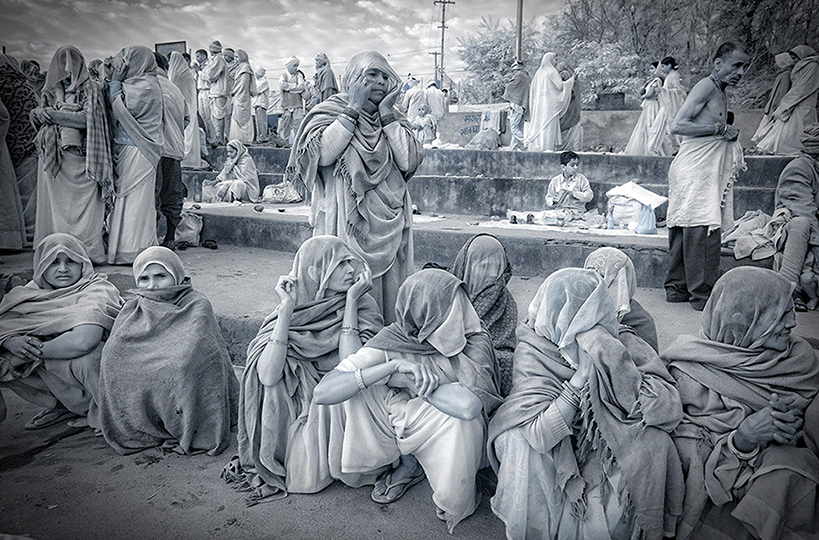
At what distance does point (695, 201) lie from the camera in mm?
4062

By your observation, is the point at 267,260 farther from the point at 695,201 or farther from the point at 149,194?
the point at 695,201

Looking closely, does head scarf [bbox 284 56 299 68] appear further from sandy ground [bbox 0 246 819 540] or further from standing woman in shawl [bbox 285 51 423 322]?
sandy ground [bbox 0 246 819 540]

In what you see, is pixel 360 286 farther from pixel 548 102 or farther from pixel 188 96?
pixel 188 96

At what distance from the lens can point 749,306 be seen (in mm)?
1943

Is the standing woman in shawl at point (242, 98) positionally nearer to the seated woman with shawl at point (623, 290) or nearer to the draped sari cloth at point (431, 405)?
the seated woman with shawl at point (623, 290)

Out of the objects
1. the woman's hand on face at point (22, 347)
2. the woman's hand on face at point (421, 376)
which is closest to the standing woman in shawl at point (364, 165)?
the woman's hand on face at point (421, 376)

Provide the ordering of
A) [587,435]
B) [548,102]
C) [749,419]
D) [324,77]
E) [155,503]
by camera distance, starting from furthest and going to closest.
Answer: [324,77] < [548,102] < [155,503] < [587,435] < [749,419]

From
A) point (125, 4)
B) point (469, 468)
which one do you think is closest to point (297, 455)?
point (469, 468)

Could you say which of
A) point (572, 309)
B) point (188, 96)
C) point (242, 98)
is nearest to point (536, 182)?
point (572, 309)

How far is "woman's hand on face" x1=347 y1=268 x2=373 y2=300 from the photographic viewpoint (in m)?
2.58

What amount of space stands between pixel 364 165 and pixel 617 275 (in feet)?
4.94

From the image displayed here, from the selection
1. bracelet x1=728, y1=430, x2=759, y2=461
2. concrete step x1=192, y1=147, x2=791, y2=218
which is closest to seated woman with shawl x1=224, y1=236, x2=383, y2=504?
bracelet x1=728, y1=430, x2=759, y2=461

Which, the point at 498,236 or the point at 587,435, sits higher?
the point at 498,236

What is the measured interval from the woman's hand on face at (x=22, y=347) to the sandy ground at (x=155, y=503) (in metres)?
0.49
